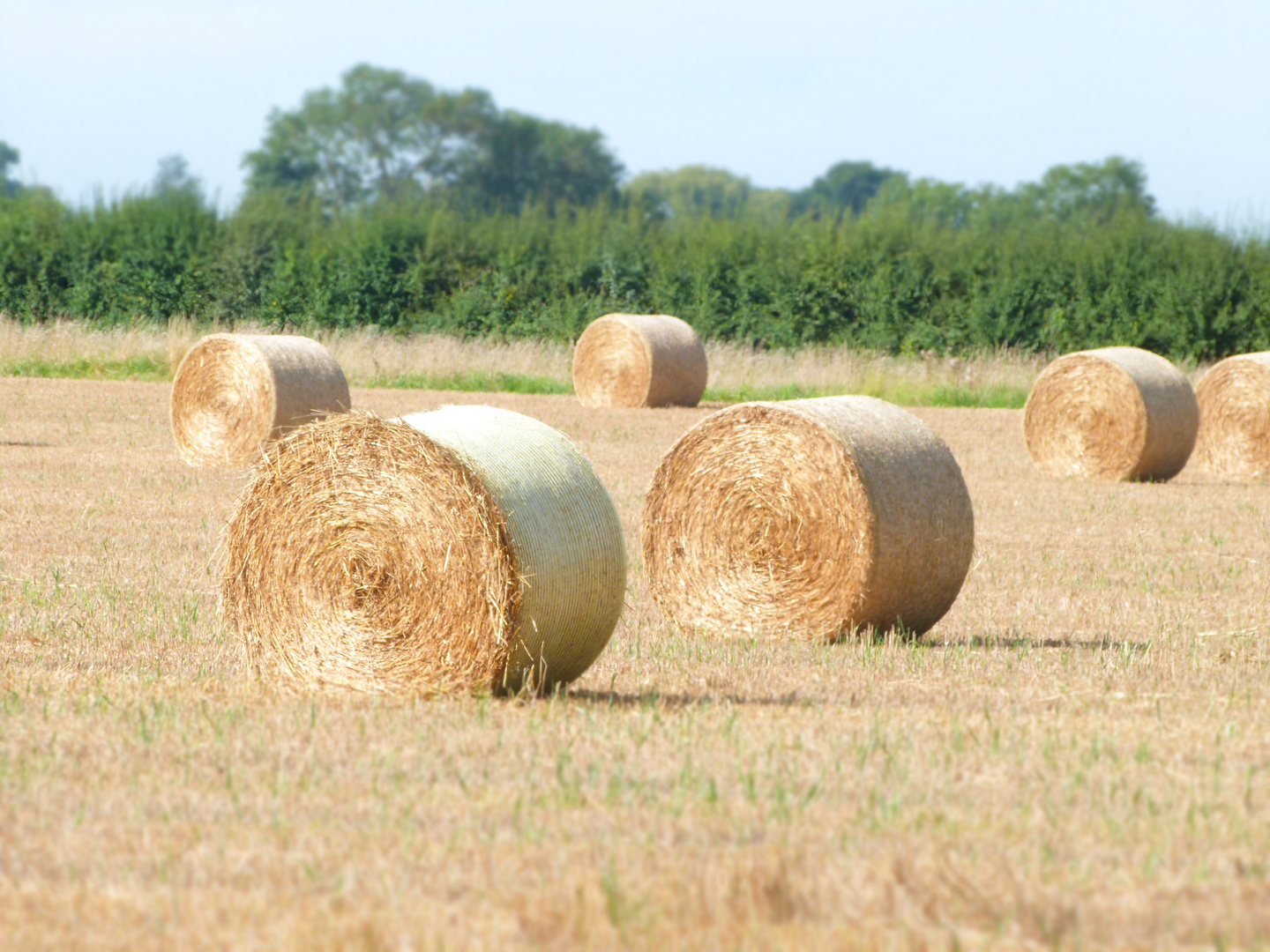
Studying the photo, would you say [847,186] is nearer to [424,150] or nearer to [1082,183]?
[1082,183]

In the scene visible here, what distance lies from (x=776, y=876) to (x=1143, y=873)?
3.26ft

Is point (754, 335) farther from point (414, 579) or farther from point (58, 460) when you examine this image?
point (414, 579)

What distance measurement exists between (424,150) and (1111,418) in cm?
7205

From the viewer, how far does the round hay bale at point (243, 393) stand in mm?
17953

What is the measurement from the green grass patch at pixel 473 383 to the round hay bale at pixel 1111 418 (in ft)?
38.7

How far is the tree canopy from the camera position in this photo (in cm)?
8362

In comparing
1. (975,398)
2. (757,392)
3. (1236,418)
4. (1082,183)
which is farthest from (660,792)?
(1082,183)

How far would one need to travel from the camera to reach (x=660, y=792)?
5078 mm

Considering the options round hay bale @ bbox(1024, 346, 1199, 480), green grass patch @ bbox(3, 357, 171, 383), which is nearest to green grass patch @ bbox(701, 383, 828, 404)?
round hay bale @ bbox(1024, 346, 1199, 480)

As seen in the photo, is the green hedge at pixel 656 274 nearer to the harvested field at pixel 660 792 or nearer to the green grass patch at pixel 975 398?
the green grass patch at pixel 975 398

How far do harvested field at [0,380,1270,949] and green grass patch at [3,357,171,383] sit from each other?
1952 cm

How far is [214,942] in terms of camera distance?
3748 mm

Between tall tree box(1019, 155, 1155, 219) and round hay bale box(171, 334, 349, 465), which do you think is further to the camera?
tall tree box(1019, 155, 1155, 219)

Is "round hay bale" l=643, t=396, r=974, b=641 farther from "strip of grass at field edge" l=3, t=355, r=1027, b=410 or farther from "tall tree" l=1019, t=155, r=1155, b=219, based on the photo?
"tall tree" l=1019, t=155, r=1155, b=219
